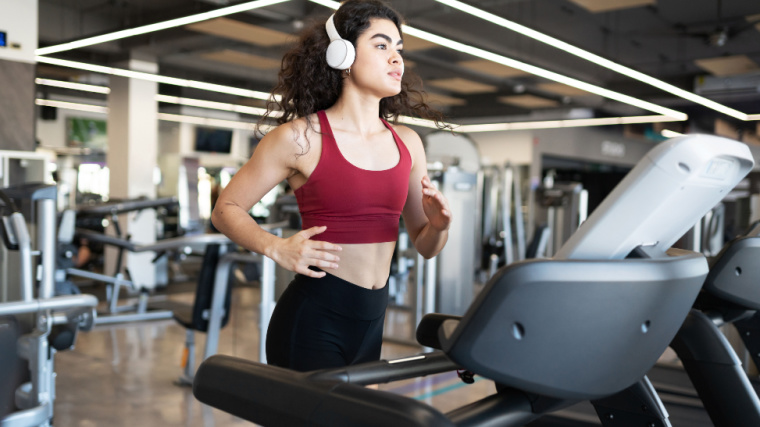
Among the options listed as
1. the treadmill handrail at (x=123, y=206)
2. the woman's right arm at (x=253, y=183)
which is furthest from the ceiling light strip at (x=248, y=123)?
the woman's right arm at (x=253, y=183)

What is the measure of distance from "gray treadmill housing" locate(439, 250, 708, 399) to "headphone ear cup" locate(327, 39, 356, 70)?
27.6 inches

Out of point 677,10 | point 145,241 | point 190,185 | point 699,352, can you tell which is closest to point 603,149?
point 677,10

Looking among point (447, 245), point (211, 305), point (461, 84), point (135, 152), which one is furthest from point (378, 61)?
point (461, 84)

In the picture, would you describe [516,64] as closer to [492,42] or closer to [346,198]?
[492,42]

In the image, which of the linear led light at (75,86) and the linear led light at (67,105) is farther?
the linear led light at (67,105)

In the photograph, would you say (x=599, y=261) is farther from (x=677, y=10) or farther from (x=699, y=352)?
(x=677, y=10)

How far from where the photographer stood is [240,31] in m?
7.20

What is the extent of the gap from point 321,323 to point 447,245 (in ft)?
11.5

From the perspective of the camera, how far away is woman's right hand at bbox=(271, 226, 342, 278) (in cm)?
110

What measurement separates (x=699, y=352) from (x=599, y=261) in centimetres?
102

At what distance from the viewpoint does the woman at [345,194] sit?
4.49 feet

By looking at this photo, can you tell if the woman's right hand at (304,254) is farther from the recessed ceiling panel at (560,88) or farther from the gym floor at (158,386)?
the recessed ceiling panel at (560,88)

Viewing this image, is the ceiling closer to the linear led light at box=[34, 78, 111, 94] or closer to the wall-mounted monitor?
the linear led light at box=[34, 78, 111, 94]

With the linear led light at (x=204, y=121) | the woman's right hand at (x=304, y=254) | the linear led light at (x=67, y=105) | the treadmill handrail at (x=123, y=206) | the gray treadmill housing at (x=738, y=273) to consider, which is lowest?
the treadmill handrail at (x=123, y=206)
